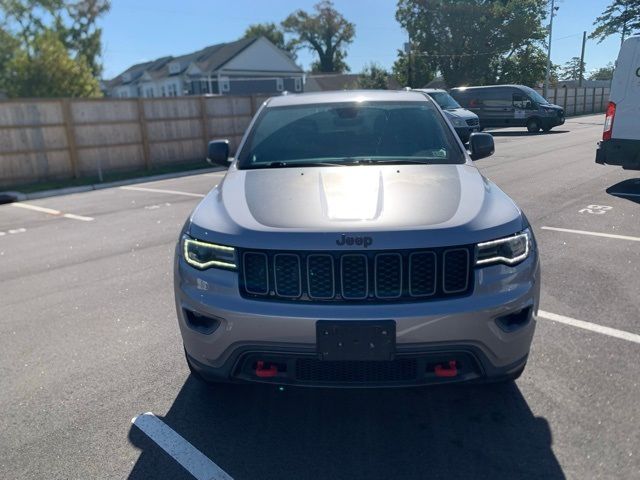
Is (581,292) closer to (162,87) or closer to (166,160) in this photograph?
(166,160)

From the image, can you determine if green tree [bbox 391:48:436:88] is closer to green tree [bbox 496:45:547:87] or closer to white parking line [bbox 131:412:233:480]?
green tree [bbox 496:45:547:87]

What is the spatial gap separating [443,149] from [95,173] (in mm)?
13779

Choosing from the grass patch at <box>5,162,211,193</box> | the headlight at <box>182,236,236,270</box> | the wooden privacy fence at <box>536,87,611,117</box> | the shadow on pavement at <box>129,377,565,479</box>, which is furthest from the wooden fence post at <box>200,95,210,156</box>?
the wooden privacy fence at <box>536,87,611,117</box>

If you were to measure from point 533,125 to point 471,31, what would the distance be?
26429 mm

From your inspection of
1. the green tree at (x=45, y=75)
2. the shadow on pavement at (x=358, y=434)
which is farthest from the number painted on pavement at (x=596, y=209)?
the green tree at (x=45, y=75)

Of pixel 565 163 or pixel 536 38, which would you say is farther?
pixel 536 38

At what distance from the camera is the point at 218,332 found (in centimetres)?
252

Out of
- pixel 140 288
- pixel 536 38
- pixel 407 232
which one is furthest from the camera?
pixel 536 38

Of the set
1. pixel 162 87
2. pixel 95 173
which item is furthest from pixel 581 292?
pixel 162 87

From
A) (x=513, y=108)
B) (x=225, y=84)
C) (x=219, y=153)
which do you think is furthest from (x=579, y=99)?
(x=219, y=153)

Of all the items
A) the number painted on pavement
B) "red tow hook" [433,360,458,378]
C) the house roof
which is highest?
the house roof

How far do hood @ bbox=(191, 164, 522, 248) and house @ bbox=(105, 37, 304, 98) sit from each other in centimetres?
4480

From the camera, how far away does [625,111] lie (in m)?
8.72

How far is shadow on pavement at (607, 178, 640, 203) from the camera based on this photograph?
29.2 feet
